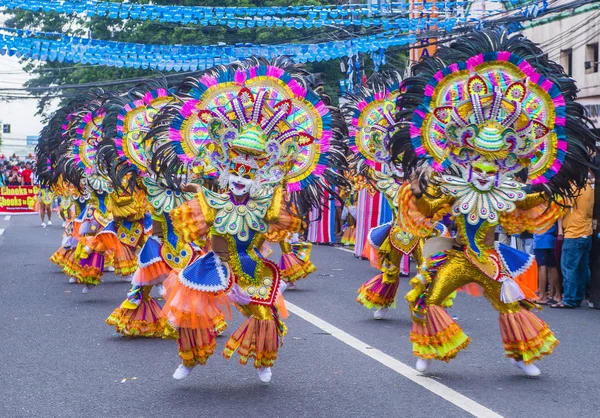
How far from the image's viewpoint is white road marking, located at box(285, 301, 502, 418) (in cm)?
662

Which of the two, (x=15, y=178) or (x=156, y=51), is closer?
(x=156, y=51)

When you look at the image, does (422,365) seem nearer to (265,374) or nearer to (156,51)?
(265,374)

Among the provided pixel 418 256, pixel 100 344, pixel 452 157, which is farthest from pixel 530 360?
pixel 100 344

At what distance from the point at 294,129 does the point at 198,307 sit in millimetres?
1485

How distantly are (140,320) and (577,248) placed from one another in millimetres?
5389

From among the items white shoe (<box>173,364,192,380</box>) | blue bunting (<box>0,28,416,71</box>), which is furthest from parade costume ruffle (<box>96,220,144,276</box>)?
white shoe (<box>173,364,192,380</box>)

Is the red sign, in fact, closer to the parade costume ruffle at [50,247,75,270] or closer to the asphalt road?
the parade costume ruffle at [50,247,75,270]

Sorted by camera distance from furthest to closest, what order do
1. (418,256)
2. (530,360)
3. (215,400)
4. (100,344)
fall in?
(418,256), (100,344), (530,360), (215,400)

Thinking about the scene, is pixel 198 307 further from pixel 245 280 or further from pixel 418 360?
pixel 418 360

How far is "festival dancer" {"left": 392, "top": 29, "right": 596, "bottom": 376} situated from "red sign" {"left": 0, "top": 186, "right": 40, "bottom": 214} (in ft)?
111

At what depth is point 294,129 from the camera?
7555 mm

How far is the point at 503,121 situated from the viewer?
7.62 meters

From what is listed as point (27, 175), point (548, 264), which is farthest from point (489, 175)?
point (27, 175)

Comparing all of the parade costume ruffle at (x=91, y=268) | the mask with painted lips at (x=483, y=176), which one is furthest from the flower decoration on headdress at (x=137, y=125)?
the mask with painted lips at (x=483, y=176)
